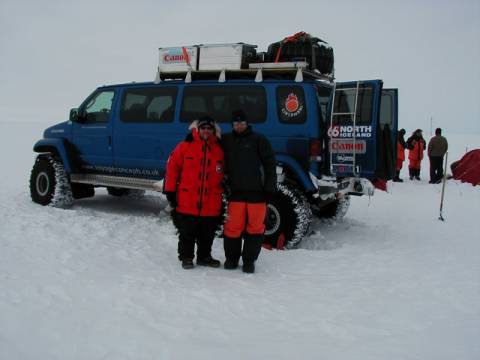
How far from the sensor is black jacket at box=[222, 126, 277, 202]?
4.80 m

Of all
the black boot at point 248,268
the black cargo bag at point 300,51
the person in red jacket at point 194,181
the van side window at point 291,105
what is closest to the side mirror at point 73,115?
the black cargo bag at point 300,51

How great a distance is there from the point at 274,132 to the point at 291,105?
0.40 m

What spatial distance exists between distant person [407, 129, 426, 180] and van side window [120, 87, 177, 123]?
9523 millimetres

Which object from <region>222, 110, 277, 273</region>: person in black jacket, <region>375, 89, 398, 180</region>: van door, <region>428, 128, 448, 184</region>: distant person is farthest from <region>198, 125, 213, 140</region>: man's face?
<region>428, 128, 448, 184</region>: distant person

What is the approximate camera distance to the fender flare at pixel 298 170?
19.5ft

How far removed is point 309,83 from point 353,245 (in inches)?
85.4

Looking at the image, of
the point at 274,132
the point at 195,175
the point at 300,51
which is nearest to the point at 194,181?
the point at 195,175

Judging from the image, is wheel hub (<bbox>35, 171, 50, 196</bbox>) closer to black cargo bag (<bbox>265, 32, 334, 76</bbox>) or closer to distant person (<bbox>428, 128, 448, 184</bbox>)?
black cargo bag (<bbox>265, 32, 334, 76</bbox>)

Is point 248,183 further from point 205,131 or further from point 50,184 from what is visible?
point 50,184

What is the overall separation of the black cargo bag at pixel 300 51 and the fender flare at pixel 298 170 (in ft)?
4.64

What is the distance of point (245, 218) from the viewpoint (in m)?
4.89

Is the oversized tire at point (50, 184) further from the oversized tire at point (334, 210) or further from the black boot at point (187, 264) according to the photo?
the oversized tire at point (334, 210)

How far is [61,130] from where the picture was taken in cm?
815

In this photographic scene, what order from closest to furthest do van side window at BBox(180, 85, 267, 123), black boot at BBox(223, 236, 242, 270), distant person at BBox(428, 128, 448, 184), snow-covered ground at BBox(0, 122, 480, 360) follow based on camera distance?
1. snow-covered ground at BBox(0, 122, 480, 360)
2. black boot at BBox(223, 236, 242, 270)
3. van side window at BBox(180, 85, 267, 123)
4. distant person at BBox(428, 128, 448, 184)
